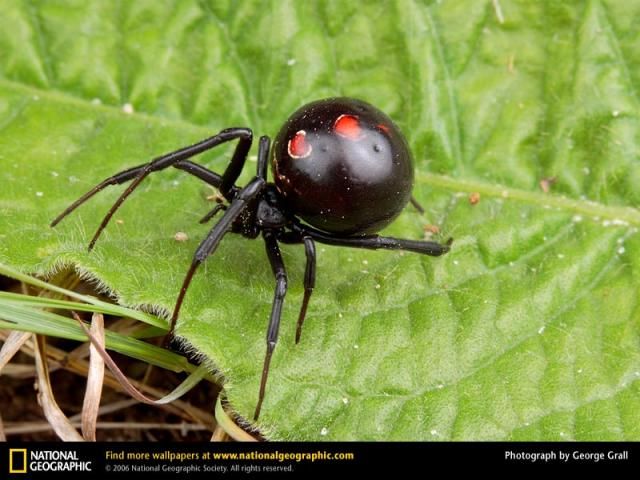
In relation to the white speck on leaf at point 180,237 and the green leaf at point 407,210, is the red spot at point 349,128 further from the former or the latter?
the white speck on leaf at point 180,237

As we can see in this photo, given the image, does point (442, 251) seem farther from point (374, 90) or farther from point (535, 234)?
point (374, 90)

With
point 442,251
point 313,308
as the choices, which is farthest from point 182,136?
point 442,251

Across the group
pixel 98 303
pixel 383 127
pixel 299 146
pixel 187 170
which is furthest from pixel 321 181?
pixel 98 303
